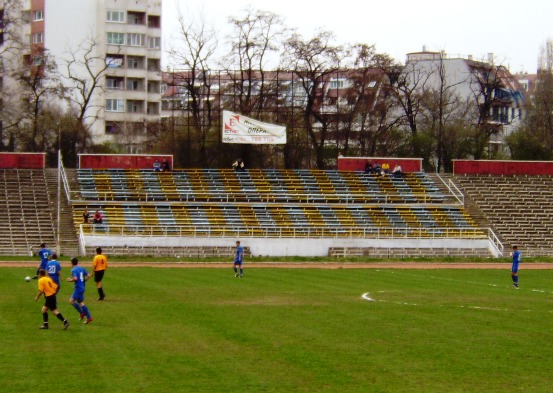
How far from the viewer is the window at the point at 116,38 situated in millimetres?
113750

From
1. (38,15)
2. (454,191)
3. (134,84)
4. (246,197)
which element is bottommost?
(246,197)

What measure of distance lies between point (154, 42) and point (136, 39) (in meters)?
3.40

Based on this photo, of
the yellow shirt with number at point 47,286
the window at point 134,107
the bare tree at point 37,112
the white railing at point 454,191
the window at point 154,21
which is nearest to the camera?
the yellow shirt with number at point 47,286

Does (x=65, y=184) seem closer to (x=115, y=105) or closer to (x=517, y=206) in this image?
(x=517, y=206)

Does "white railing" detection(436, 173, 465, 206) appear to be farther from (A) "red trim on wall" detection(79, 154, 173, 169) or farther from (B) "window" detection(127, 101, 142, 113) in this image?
(B) "window" detection(127, 101, 142, 113)

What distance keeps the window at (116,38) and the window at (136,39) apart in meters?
0.99

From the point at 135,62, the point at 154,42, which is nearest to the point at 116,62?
the point at 135,62

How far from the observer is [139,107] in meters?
118

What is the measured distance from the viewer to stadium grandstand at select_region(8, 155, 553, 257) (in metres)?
63.9

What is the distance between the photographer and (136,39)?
116250 mm

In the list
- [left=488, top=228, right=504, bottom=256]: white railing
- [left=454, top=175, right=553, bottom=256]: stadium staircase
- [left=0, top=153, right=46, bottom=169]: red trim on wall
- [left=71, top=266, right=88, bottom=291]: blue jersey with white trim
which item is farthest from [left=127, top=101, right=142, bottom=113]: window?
[left=71, top=266, right=88, bottom=291]: blue jersey with white trim

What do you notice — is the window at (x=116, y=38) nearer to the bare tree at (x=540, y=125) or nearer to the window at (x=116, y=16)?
the window at (x=116, y=16)

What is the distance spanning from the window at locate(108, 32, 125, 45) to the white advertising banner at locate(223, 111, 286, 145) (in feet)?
138

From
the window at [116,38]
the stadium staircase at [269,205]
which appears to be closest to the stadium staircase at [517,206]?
the stadium staircase at [269,205]
